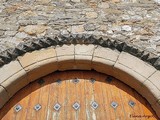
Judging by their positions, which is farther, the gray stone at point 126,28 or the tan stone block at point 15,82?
the gray stone at point 126,28

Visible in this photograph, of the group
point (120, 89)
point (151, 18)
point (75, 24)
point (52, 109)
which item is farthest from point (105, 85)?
point (151, 18)

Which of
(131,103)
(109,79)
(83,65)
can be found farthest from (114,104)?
(83,65)

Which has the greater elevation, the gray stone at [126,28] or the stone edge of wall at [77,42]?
the gray stone at [126,28]

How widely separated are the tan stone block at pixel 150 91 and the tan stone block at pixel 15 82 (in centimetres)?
132

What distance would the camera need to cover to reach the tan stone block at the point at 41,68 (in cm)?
284

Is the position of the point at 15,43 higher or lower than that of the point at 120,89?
higher

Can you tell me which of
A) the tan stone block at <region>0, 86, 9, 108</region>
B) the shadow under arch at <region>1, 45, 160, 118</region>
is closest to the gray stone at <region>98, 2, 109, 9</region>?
the shadow under arch at <region>1, 45, 160, 118</region>

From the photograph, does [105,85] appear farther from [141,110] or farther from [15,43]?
[15,43]

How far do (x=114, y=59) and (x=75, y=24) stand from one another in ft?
2.38

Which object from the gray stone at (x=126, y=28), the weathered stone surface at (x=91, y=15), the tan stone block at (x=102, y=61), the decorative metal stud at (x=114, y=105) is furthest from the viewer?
the weathered stone surface at (x=91, y=15)

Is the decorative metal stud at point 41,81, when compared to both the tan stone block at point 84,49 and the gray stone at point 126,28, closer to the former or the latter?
the tan stone block at point 84,49

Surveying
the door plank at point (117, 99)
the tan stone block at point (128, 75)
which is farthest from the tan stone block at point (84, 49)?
the door plank at point (117, 99)

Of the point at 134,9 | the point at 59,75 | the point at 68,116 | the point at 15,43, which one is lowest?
the point at 68,116

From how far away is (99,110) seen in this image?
8.93 feet
